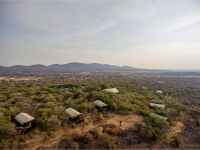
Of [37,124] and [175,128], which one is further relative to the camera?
[175,128]

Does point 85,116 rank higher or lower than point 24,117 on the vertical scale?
lower

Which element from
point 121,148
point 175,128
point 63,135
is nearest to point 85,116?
point 63,135

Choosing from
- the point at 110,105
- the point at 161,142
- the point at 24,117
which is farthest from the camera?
the point at 110,105

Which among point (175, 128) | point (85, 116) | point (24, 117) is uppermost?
point (24, 117)

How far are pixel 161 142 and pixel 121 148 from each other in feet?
15.7

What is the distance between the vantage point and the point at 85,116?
13.1m

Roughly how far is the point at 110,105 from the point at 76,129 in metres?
7.47

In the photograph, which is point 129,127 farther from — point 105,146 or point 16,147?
point 16,147

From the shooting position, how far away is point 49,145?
330 inches

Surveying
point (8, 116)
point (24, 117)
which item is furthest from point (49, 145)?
point (8, 116)

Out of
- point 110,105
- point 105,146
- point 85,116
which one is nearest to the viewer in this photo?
point 105,146

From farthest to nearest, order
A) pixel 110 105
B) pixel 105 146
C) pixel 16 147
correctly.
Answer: pixel 110 105 < pixel 105 146 < pixel 16 147

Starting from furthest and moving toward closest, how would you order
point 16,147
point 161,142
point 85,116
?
point 85,116 → point 161,142 → point 16,147

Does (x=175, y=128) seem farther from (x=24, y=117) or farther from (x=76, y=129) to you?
(x=24, y=117)
